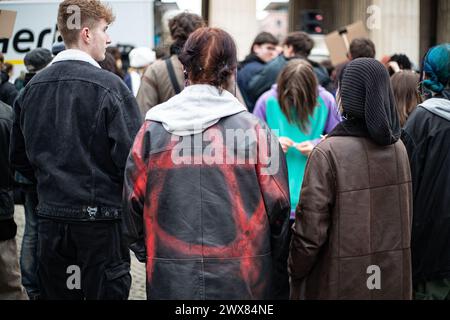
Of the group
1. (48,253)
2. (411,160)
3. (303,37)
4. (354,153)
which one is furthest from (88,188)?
(303,37)

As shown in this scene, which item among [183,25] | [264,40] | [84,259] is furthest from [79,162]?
[264,40]

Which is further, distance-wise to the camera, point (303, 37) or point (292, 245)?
point (303, 37)

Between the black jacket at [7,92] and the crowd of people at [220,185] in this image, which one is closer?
the crowd of people at [220,185]

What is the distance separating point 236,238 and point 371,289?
0.80m

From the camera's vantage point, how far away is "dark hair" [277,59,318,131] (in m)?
5.78

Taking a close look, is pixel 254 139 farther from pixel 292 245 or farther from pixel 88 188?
pixel 88 188

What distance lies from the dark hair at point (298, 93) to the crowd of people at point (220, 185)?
110 cm

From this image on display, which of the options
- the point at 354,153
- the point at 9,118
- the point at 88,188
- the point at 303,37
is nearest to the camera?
the point at 354,153

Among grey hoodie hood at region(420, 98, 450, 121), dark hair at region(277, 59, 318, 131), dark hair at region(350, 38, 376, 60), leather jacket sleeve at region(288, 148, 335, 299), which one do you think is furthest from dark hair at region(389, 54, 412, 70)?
leather jacket sleeve at region(288, 148, 335, 299)

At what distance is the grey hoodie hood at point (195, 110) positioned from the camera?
11.8 ft

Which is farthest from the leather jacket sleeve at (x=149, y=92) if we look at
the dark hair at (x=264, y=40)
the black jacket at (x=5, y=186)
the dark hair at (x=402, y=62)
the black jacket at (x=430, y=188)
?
the dark hair at (x=402, y=62)

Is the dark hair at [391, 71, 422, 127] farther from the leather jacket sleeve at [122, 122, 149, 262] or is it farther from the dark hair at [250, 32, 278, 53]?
the dark hair at [250, 32, 278, 53]

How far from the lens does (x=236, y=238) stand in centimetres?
360

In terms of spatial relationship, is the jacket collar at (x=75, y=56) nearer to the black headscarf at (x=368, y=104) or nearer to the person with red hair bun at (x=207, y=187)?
→ the person with red hair bun at (x=207, y=187)
